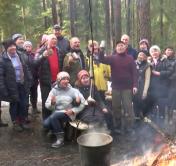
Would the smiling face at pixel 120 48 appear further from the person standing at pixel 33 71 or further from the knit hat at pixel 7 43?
the knit hat at pixel 7 43

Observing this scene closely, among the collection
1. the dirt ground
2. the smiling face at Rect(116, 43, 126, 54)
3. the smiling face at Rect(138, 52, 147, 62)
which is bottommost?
the dirt ground

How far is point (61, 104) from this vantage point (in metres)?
7.12

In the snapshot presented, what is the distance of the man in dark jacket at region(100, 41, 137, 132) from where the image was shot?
24.1 ft

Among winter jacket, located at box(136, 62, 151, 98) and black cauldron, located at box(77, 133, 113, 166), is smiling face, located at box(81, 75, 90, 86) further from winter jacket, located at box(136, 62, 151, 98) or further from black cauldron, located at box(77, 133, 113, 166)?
black cauldron, located at box(77, 133, 113, 166)

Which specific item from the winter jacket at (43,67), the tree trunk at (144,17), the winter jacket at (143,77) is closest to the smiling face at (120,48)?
the winter jacket at (143,77)

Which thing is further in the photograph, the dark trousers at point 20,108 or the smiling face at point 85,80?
the dark trousers at point 20,108

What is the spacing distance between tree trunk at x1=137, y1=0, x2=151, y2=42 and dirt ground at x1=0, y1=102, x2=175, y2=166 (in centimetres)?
360

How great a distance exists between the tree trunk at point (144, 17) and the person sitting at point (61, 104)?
410 centimetres

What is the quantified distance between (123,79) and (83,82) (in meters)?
0.86

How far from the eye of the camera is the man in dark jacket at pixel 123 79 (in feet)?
24.1

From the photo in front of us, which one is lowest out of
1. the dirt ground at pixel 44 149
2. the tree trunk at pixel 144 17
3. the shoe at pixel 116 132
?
the dirt ground at pixel 44 149

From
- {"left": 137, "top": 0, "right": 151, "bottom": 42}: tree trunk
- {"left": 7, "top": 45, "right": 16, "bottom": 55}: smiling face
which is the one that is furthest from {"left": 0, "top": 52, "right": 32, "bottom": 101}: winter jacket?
{"left": 137, "top": 0, "right": 151, "bottom": 42}: tree trunk

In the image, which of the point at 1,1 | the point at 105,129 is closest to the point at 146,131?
the point at 105,129

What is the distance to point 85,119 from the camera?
22.7ft
